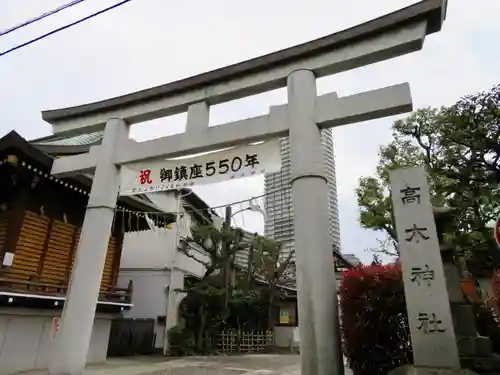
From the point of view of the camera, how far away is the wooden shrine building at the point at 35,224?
988 centimetres

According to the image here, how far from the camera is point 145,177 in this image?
7012 millimetres

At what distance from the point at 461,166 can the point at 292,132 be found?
986 centimetres

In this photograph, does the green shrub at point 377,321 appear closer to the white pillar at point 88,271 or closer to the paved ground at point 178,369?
the white pillar at point 88,271

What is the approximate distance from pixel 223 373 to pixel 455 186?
10451 millimetres

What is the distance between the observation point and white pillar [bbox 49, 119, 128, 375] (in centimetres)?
591

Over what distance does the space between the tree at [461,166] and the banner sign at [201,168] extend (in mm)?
6713

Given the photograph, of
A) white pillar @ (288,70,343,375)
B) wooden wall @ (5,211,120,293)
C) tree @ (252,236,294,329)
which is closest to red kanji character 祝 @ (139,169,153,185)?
white pillar @ (288,70,343,375)

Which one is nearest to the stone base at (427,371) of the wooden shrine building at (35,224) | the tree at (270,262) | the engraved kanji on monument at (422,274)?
the engraved kanji on monument at (422,274)

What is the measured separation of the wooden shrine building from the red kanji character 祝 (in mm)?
2874

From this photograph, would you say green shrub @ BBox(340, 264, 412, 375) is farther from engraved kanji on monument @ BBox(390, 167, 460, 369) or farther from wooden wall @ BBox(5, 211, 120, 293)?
wooden wall @ BBox(5, 211, 120, 293)

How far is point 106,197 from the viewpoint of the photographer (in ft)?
22.5

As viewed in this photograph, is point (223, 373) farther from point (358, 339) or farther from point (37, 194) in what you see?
point (37, 194)

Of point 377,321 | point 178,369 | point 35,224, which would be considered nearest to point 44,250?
point 35,224

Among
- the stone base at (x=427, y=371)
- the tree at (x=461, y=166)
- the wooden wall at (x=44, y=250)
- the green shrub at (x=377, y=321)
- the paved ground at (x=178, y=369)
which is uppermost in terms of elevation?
the tree at (x=461, y=166)
